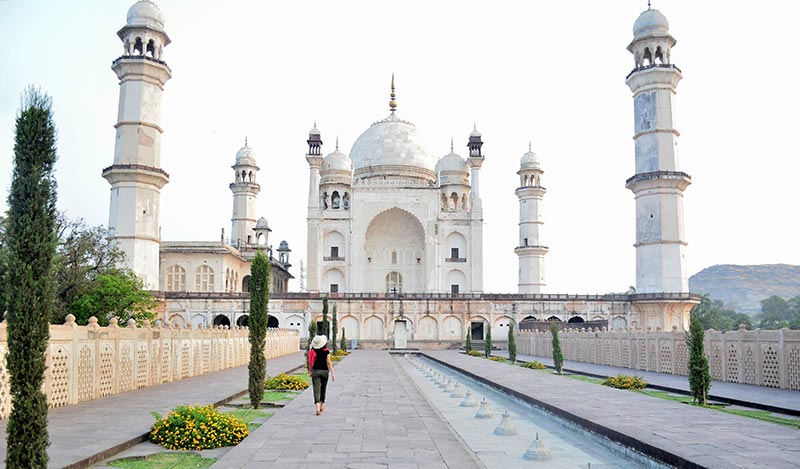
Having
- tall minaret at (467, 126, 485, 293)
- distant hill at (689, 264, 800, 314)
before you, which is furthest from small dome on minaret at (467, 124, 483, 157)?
distant hill at (689, 264, 800, 314)

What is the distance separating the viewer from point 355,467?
5.64 meters

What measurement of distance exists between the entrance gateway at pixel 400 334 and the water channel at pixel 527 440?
85.7ft

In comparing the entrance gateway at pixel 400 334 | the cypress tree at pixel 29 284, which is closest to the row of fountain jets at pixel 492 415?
the cypress tree at pixel 29 284

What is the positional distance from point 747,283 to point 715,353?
143m

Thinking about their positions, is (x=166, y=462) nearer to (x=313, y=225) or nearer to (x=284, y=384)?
(x=284, y=384)

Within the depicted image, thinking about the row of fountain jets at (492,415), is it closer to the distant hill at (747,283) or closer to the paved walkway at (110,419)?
the paved walkway at (110,419)

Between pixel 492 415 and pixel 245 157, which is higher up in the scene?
pixel 245 157

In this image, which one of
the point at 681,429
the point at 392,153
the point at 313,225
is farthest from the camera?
the point at 392,153

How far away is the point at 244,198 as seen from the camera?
165 feet

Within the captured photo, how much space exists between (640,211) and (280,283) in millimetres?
30568

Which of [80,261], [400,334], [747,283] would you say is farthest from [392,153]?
[747,283]

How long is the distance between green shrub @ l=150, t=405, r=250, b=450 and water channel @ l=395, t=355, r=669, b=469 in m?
2.38

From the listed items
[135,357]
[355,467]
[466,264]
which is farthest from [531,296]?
[355,467]

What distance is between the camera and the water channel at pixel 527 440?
6.55 meters
